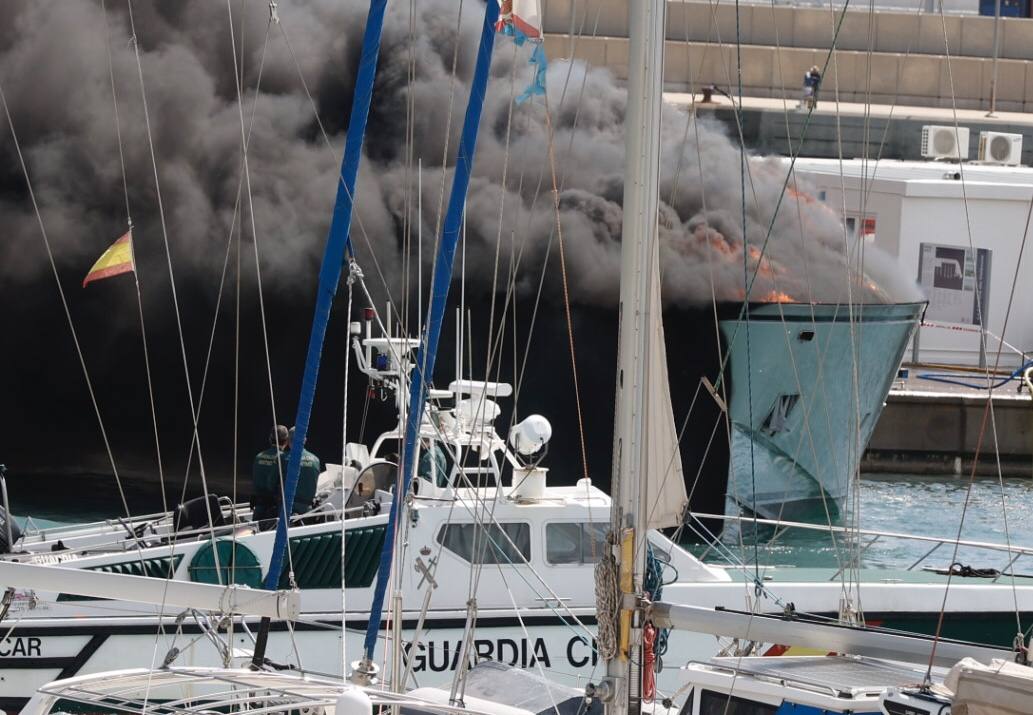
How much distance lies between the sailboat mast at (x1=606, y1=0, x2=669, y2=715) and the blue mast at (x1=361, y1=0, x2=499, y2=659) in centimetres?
204

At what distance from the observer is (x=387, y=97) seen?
2014cm

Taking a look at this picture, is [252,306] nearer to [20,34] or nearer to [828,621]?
[20,34]

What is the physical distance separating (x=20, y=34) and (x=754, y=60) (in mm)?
22062

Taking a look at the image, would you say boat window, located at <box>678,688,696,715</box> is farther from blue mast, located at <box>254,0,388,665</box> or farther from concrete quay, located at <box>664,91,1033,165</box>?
concrete quay, located at <box>664,91,1033,165</box>

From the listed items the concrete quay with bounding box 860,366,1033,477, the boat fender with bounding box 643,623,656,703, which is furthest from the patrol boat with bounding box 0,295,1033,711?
the concrete quay with bounding box 860,366,1033,477

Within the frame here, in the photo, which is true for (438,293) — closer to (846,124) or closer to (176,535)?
(176,535)

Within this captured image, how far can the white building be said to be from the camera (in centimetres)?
3100

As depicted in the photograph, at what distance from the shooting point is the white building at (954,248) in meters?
31.0

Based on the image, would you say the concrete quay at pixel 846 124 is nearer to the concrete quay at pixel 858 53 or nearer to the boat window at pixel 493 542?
the concrete quay at pixel 858 53

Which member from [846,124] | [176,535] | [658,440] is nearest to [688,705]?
[658,440]

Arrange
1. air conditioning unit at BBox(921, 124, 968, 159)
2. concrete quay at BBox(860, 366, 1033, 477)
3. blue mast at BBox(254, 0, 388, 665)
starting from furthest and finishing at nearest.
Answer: air conditioning unit at BBox(921, 124, 968, 159)
concrete quay at BBox(860, 366, 1033, 477)
blue mast at BBox(254, 0, 388, 665)

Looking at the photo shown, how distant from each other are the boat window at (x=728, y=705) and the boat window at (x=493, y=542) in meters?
4.63

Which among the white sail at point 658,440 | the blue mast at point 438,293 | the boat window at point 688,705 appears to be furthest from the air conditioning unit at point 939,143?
the boat window at point 688,705

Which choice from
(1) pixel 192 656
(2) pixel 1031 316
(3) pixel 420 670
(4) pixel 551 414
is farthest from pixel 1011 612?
(2) pixel 1031 316
